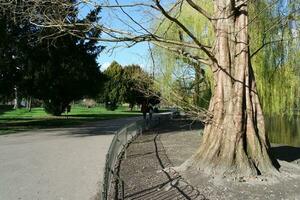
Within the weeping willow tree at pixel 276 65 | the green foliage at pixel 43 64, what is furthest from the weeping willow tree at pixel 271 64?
the green foliage at pixel 43 64

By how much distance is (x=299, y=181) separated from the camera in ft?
36.2

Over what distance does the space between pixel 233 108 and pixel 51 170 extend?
4.96 m

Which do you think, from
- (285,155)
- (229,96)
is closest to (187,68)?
(285,155)

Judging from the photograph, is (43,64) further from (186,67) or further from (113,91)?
(113,91)

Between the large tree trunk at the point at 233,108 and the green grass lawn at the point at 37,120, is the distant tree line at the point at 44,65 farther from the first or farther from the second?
the large tree trunk at the point at 233,108

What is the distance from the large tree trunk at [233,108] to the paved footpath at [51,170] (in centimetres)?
284

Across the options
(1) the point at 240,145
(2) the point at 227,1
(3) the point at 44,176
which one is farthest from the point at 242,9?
(3) the point at 44,176

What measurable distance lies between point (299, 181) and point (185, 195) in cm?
322

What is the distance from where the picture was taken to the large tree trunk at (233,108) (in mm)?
11750

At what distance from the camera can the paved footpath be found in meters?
9.62

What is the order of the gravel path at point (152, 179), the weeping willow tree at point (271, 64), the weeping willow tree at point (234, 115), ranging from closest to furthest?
the gravel path at point (152, 179) < the weeping willow tree at point (234, 115) < the weeping willow tree at point (271, 64)

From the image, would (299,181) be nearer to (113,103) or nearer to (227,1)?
(227,1)

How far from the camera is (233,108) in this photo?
39.3ft

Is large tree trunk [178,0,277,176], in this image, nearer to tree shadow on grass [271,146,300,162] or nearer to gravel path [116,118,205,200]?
gravel path [116,118,205,200]
